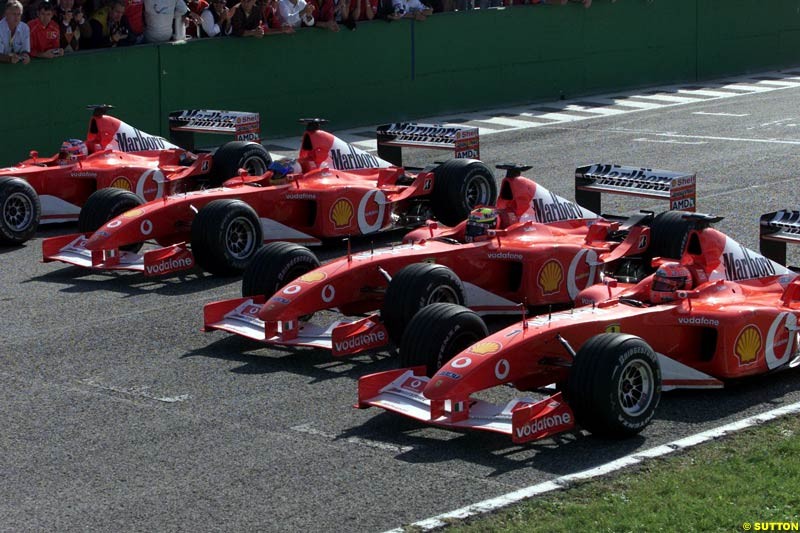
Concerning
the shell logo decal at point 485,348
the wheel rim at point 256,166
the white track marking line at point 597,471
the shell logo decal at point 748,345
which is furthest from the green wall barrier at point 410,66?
the white track marking line at point 597,471

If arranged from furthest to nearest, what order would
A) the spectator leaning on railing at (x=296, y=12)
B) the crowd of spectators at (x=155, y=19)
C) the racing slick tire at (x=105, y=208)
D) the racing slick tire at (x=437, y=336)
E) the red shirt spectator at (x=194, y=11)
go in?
the spectator leaning on railing at (x=296, y=12) → the red shirt spectator at (x=194, y=11) → the crowd of spectators at (x=155, y=19) → the racing slick tire at (x=105, y=208) → the racing slick tire at (x=437, y=336)

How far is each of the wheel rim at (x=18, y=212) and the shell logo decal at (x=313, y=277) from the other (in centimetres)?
564

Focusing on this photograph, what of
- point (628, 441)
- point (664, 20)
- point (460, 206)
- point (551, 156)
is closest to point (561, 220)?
point (460, 206)

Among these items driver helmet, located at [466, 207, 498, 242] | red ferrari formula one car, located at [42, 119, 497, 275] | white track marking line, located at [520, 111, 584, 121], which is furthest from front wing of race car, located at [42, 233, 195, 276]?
white track marking line, located at [520, 111, 584, 121]

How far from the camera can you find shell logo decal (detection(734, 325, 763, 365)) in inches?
413

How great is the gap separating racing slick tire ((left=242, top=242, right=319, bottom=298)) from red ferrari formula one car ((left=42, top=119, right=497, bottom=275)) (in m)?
1.90

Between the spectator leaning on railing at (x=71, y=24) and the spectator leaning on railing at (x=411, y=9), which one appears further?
the spectator leaning on railing at (x=411, y=9)

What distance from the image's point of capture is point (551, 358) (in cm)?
997

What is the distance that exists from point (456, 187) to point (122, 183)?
4.17 meters

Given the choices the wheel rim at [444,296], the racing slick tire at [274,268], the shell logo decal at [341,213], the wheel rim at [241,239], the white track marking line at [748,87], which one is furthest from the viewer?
the white track marking line at [748,87]

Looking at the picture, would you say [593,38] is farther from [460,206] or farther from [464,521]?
[464,521]

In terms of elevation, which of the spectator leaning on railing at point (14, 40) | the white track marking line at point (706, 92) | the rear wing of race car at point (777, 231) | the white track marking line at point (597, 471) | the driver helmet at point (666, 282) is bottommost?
the white track marking line at point (597, 471)

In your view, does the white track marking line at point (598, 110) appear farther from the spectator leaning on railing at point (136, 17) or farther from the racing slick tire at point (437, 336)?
the racing slick tire at point (437, 336)

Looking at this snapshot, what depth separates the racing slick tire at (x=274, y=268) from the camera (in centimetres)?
1244
